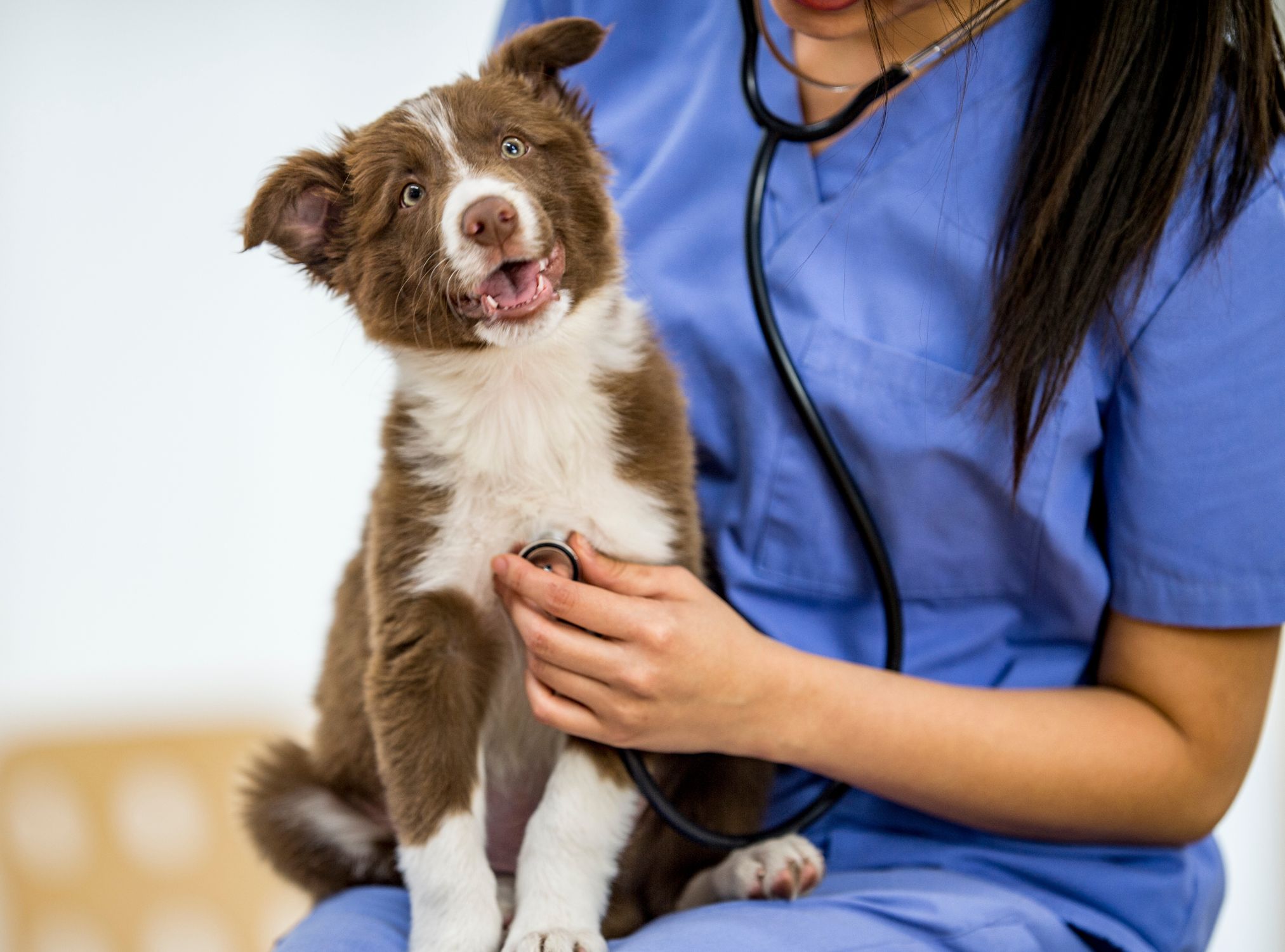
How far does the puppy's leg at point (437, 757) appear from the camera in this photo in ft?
4.49

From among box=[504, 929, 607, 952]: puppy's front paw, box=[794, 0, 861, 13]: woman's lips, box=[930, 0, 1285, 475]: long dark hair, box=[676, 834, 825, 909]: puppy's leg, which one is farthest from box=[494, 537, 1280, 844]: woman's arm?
box=[794, 0, 861, 13]: woman's lips

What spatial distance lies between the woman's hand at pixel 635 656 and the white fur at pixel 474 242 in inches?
13.7

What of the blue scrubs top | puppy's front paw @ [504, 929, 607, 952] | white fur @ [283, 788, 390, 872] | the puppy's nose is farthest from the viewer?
white fur @ [283, 788, 390, 872]

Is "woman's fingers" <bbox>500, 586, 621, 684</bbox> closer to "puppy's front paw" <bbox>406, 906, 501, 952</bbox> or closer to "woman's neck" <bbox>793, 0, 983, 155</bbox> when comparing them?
"puppy's front paw" <bbox>406, 906, 501, 952</bbox>

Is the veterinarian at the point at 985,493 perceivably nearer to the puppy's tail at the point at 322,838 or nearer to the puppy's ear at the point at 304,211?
the puppy's tail at the point at 322,838

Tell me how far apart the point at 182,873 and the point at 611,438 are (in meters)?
1.82

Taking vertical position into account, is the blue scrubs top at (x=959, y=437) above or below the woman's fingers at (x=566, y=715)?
above

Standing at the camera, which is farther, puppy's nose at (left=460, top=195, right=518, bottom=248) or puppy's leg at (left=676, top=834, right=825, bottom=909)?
puppy's leg at (left=676, top=834, right=825, bottom=909)

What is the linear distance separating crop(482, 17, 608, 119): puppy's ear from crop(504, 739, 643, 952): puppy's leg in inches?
31.3

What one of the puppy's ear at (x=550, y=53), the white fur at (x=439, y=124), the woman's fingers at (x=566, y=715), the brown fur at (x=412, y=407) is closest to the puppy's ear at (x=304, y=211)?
the brown fur at (x=412, y=407)

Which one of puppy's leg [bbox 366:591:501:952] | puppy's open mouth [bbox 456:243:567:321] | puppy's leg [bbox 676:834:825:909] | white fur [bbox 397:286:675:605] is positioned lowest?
puppy's leg [bbox 676:834:825:909]

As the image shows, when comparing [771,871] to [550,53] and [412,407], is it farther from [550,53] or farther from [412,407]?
[550,53]

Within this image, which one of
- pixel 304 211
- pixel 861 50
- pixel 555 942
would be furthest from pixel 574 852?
pixel 861 50

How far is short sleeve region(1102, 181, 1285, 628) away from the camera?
1419 mm
